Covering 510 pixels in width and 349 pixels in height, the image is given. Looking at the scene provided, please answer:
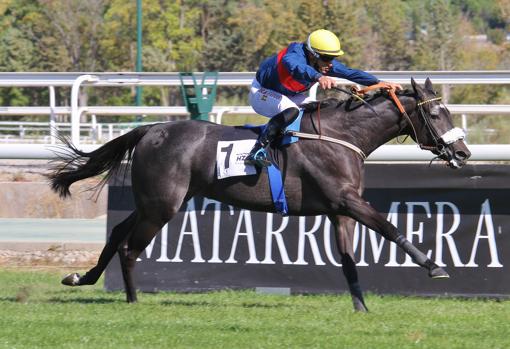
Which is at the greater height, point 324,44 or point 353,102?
point 324,44

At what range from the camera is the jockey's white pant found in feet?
28.3

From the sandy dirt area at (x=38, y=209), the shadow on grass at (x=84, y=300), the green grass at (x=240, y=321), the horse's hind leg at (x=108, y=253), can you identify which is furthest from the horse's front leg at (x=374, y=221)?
the sandy dirt area at (x=38, y=209)

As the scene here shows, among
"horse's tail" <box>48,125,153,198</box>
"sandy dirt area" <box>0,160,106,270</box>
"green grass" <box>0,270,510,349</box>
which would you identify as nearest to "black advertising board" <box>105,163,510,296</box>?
"green grass" <box>0,270,510,349</box>

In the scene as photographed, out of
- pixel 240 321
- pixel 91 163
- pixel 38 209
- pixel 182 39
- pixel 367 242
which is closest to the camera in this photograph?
pixel 240 321

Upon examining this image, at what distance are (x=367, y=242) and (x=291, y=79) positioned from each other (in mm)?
1854

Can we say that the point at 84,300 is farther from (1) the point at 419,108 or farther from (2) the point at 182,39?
(2) the point at 182,39

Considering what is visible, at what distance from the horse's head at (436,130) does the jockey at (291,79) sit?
0.89 feet

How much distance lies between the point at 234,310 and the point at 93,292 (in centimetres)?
209

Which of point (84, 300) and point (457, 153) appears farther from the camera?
point (84, 300)

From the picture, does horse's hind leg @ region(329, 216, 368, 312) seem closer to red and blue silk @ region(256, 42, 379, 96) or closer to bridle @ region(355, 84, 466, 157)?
bridle @ region(355, 84, 466, 157)

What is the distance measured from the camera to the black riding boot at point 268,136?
8.37m

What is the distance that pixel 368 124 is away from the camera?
8.55m

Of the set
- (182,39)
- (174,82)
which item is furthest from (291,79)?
(182,39)

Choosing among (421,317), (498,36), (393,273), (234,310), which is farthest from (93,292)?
(498,36)
